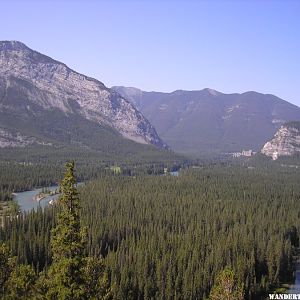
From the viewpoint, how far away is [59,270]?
36062 mm

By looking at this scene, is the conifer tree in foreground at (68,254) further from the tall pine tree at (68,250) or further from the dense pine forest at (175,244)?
the dense pine forest at (175,244)

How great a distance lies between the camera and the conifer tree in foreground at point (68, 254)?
3584 cm

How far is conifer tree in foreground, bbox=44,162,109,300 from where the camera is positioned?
35844 millimetres

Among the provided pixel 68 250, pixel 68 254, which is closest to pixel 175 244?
pixel 68 254

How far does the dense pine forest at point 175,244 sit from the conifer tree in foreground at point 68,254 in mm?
22740

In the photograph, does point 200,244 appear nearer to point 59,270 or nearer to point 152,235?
point 152,235

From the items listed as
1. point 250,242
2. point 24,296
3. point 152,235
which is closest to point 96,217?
Result: point 152,235

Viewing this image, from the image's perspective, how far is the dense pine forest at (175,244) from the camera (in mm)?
90750

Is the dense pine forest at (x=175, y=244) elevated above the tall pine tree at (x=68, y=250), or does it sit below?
below

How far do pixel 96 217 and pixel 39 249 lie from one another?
124 ft

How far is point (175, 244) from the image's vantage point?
115562 mm

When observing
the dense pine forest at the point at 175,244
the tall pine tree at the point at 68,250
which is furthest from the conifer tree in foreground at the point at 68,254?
the dense pine forest at the point at 175,244

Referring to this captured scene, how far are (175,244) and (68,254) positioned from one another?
266 ft

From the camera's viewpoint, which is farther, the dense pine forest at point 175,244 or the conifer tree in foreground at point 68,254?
the dense pine forest at point 175,244
